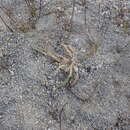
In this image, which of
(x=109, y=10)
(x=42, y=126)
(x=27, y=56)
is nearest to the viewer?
(x=42, y=126)

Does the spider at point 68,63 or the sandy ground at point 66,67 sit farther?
the spider at point 68,63

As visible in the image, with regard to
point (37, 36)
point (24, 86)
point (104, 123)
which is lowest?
point (104, 123)

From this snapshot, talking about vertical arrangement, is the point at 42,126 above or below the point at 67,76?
below

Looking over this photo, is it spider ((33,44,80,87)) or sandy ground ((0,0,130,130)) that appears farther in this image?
spider ((33,44,80,87))

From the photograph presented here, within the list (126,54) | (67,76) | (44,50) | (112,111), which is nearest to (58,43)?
(44,50)

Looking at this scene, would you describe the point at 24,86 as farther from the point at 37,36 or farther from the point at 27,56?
the point at 37,36

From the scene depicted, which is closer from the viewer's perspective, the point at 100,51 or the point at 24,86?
the point at 24,86

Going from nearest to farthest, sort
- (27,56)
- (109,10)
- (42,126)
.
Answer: (42,126), (27,56), (109,10)
